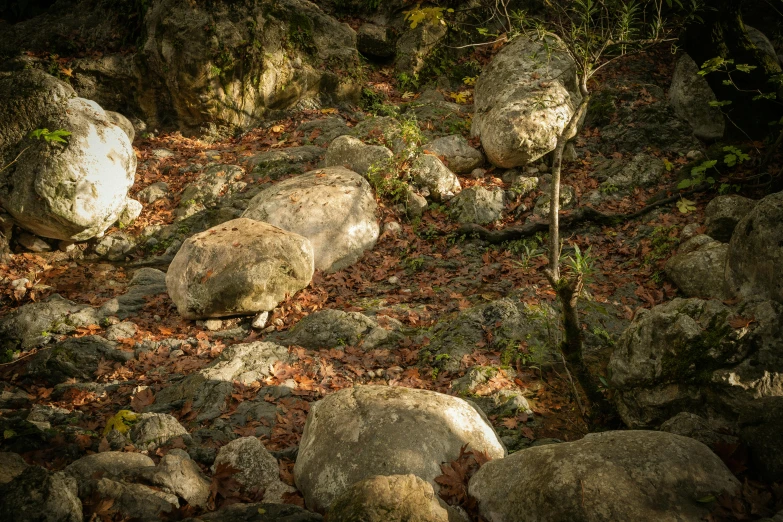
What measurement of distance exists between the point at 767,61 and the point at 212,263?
8361 mm

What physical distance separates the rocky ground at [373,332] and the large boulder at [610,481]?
0.02m

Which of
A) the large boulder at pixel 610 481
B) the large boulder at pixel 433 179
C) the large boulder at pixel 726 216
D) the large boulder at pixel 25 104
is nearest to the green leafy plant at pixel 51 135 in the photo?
the large boulder at pixel 25 104

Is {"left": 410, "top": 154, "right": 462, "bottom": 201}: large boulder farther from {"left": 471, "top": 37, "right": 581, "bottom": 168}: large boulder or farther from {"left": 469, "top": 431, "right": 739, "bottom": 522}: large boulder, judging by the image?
{"left": 469, "top": 431, "right": 739, "bottom": 522}: large boulder

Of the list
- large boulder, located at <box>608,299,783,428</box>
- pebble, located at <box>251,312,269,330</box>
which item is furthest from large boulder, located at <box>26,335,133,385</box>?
large boulder, located at <box>608,299,783,428</box>

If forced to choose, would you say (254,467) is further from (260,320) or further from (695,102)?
(695,102)

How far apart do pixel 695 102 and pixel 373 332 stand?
741 centimetres

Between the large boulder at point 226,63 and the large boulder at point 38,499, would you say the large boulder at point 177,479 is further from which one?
the large boulder at point 226,63

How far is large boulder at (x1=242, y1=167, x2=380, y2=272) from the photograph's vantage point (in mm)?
7883

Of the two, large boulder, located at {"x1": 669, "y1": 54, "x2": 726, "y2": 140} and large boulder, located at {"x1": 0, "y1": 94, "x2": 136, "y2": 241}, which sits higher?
large boulder, located at {"x1": 0, "y1": 94, "x2": 136, "y2": 241}

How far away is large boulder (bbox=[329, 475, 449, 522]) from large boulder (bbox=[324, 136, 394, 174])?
6779 mm

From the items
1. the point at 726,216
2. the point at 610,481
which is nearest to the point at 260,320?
the point at 610,481

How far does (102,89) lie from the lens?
11.1 meters

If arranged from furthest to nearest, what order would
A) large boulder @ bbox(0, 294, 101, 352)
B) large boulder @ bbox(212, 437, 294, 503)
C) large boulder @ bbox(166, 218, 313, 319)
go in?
large boulder @ bbox(166, 218, 313, 319) < large boulder @ bbox(0, 294, 101, 352) < large boulder @ bbox(212, 437, 294, 503)

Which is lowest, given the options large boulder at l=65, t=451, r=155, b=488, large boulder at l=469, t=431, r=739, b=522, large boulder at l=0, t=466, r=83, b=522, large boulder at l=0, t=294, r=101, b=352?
large boulder at l=0, t=294, r=101, b=352
